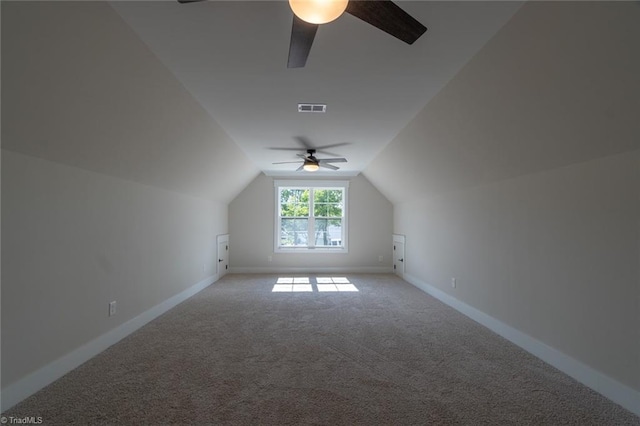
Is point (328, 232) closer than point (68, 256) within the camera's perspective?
No

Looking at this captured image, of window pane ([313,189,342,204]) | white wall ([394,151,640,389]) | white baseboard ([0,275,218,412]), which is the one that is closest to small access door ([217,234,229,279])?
window pane ([313,189,342,204])

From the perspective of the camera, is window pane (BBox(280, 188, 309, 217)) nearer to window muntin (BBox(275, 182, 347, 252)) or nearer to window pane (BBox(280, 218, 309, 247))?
window muntin (BBox(275, 182, 347, 252))

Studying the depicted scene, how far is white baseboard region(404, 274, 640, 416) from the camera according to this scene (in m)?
1.98

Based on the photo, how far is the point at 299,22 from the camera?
4.75ft

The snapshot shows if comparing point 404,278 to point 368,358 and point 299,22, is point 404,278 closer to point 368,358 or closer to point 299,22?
point 368,358

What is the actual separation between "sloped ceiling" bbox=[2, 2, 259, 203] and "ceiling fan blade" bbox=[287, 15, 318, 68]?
1.08 meters

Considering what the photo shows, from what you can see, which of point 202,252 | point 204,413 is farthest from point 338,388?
point 202,252

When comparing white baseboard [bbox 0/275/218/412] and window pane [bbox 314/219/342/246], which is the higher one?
window pane [bbox 314/219/342/246]

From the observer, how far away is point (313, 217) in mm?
7277

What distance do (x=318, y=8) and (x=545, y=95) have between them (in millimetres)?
1799

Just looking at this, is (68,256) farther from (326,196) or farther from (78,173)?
(326,196)

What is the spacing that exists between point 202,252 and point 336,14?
4.99 meters

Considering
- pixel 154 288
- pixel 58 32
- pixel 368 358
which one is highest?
pixel 58 32

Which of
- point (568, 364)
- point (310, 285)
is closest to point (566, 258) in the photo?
point (568, 364)
